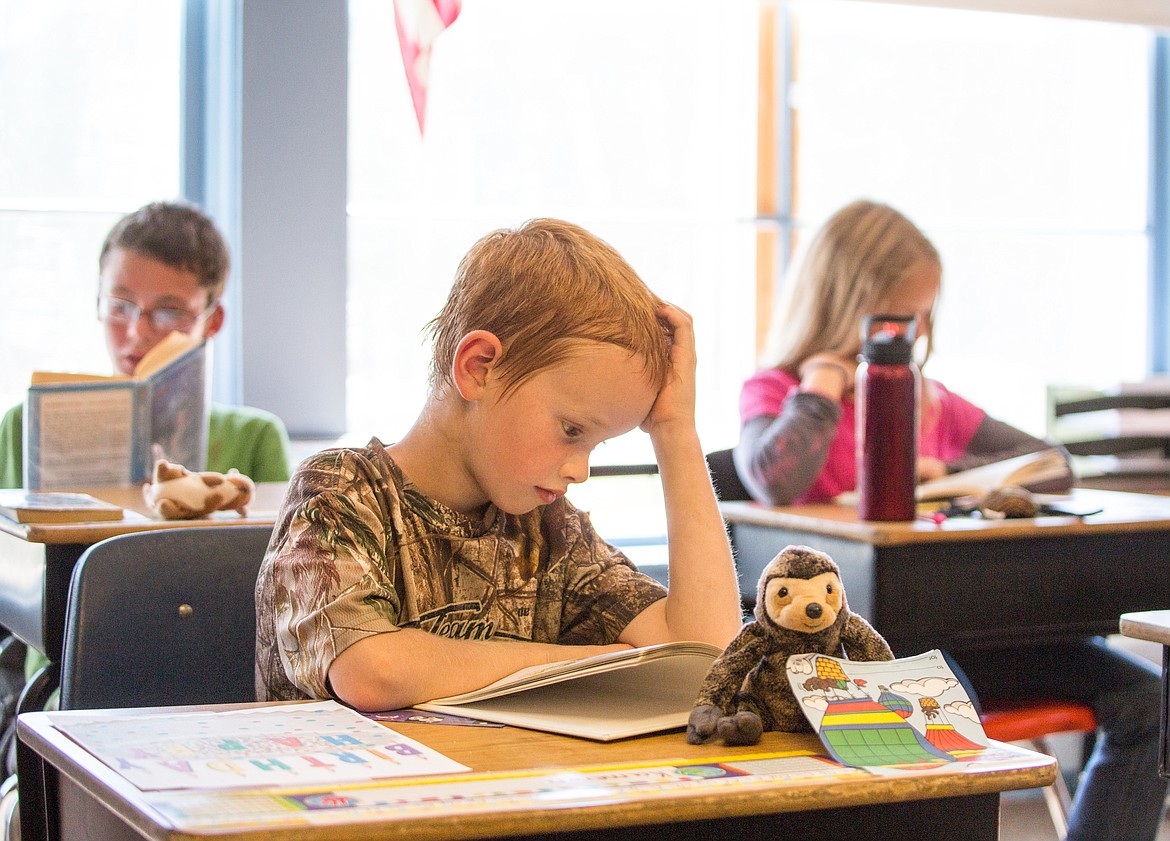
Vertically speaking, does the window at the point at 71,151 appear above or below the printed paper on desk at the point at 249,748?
above

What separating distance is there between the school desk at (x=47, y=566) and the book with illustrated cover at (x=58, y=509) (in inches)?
0.5

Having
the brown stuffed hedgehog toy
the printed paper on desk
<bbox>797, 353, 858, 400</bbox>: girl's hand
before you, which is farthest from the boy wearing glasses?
the brown stuffed hedgehog toy

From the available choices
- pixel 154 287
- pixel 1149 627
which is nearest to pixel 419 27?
pixel 154 287

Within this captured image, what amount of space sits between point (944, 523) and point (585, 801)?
55.5 inches

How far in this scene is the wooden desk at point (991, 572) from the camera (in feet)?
6.40

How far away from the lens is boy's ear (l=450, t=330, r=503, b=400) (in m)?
1.11

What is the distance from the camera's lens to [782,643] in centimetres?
94

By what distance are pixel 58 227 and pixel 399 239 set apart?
2.68 feet

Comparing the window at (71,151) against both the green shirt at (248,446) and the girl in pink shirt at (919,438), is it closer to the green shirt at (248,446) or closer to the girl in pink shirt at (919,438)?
the green shirt at (248,446)

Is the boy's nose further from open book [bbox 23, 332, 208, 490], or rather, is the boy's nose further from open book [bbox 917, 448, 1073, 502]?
open book [bbox 917, 448, 1073, 502]

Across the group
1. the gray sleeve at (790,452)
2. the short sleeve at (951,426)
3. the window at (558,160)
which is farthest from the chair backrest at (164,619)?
the window at (558,160)

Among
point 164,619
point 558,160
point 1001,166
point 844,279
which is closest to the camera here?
point 164,619

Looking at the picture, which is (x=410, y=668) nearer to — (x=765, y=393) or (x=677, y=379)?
(x=677, y=379)

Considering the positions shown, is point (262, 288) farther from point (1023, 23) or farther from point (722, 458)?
point (1023, 23)
